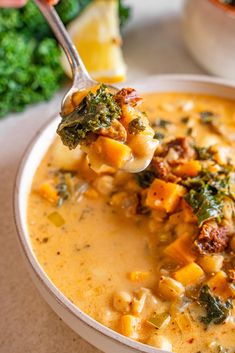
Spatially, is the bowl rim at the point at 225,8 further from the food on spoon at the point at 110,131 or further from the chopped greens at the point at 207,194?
the food on spoon at the point at 110,131

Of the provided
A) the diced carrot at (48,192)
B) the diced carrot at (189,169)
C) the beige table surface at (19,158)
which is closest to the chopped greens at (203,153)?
the diced carrot at (189,169)

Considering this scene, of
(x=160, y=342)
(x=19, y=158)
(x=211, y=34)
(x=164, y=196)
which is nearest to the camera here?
(x=160, y=342)

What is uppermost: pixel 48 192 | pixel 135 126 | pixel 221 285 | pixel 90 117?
pixel 90 117

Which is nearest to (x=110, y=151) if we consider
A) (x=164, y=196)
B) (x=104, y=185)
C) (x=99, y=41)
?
(x=164, y=196)

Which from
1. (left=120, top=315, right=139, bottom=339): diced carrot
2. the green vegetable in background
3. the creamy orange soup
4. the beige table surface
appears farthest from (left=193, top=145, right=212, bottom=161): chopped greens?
the green vegetable in background

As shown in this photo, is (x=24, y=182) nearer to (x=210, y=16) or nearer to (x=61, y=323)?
(x=61, y=323)

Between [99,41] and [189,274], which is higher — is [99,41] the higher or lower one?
the higher one

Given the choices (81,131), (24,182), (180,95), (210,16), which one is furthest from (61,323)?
(210,16)

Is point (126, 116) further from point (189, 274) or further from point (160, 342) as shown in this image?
point (160, 342)
